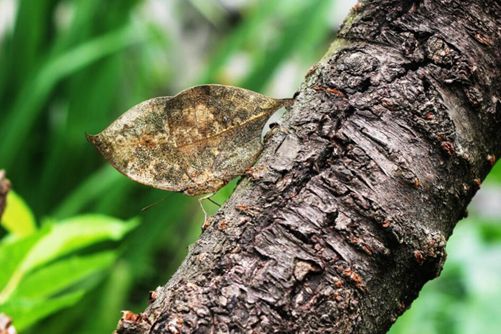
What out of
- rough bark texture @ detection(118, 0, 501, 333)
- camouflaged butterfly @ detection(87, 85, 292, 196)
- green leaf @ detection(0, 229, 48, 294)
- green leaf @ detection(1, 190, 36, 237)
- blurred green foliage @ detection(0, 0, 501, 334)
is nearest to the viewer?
rough bark texture @ detection(118, 0, 501, 333)

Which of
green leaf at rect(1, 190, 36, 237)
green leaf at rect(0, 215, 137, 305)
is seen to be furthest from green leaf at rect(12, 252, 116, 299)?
green leaf at rect(1, 190, 36, 237)

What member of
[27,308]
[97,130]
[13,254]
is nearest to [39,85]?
[97,130]

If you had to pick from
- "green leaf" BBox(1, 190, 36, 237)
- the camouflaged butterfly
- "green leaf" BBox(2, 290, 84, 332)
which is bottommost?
"green leaf" BBox(2, 290, 84, 332)

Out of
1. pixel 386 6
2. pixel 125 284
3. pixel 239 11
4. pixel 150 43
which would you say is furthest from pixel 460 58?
pixel 239 11

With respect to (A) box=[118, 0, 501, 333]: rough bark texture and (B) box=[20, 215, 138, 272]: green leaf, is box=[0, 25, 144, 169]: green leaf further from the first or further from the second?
(A) box=[118, 0, 501, 333]: rough bark texture

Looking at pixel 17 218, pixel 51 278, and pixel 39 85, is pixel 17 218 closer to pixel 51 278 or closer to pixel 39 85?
pixel 51 278

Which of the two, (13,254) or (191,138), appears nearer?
(191,138)
